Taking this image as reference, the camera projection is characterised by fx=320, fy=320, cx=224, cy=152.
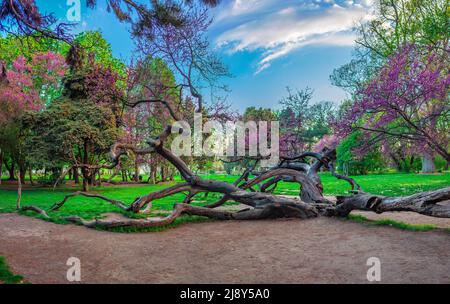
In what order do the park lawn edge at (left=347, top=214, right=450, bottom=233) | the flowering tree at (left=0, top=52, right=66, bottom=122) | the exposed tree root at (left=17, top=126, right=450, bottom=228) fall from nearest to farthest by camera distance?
the park lawn edge at (left=347, top=214, right=450, bottom=233) < the exposed tree root at (left=17, top=126, right=450, bottom=228) < the flowering tree at (left=0, top=52, right=66, bottom=122)

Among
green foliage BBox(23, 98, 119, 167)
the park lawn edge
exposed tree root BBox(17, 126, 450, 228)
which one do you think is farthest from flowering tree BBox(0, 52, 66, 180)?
the park lawn edge

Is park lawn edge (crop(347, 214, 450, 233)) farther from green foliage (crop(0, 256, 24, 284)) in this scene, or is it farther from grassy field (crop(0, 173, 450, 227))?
green foliage (crop(0, 256, 24, 284))

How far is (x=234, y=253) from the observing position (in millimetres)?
4887

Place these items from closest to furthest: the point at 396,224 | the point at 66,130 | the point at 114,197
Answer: the point at 396,224 → the point at 114,197 → the point at 66,130

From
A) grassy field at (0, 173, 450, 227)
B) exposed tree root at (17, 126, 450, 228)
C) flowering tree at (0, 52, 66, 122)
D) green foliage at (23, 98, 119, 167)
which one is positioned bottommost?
grassy field at (0, 173, 450, 227)

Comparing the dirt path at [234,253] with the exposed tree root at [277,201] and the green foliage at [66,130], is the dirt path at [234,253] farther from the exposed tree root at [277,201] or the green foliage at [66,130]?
the green foliage at [66,130]

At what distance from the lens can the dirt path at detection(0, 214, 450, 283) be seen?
3805 millimetres

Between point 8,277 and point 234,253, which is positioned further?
point 234,253

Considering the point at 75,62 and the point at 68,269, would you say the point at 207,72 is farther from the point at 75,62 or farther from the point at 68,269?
the point at 68,269

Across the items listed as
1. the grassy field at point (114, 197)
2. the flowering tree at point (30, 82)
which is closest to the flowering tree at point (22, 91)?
the flowering tree at point (30, 82)

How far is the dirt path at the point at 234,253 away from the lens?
12.5ft

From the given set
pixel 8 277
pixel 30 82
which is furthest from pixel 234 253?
pixel 30 82

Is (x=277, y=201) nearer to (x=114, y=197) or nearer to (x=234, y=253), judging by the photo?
(x=234, y=253)
